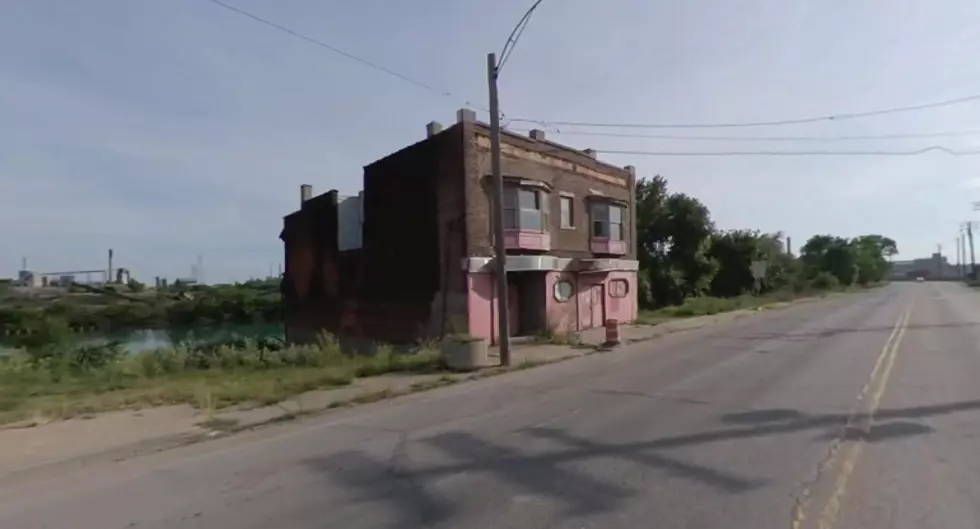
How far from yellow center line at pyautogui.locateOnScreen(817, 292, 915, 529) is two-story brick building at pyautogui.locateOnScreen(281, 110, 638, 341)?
1152 centimetres

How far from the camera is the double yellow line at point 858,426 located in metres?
5.31

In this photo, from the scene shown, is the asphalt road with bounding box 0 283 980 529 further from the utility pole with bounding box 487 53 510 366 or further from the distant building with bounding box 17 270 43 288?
the distant building with bounding box 17 270 43 288

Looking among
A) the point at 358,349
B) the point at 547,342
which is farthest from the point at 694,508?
the point at 358,349

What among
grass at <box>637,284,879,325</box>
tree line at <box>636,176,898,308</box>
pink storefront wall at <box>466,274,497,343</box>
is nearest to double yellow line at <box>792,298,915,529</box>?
pink storefront wall at <box>466,274,497,343</box>

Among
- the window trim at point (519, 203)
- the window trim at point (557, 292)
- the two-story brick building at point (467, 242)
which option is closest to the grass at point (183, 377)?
the two-story brick building at point (467, 242)

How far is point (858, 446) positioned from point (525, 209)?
60.4ft

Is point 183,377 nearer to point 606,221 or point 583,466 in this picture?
point 583,466

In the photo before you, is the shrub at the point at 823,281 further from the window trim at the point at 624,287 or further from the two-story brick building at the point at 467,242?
the two-story brick building at the point at 467,242

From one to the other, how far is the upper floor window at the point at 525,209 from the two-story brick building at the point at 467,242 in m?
0.04

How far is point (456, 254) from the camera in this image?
23.5 meters

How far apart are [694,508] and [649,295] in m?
44.8

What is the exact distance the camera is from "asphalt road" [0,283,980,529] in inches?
217

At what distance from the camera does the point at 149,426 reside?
10.1 meters

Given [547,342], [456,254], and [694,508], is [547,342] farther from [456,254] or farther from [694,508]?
[694,508]
